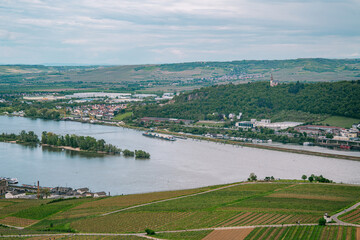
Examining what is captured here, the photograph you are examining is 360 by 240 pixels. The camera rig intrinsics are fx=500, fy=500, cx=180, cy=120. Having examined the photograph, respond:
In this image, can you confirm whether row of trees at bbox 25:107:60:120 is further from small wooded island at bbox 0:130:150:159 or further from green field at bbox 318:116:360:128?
green field at bbox 318:116:360:128

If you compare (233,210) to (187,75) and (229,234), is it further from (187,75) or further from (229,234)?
(187,75)

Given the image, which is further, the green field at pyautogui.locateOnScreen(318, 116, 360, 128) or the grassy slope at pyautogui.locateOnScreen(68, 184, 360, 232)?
the green field at pyautogui.locateOnScreen(318, 116, 360, 128)

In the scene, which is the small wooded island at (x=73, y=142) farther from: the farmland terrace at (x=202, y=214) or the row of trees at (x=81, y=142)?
the farmland terrace at (x=202, y=214)

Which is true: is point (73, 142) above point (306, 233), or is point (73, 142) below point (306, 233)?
below

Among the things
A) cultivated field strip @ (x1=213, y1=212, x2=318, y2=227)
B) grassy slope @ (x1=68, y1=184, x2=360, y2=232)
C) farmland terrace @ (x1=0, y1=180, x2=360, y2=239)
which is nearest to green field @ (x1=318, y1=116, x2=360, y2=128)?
farmland terrace @ (x1=0, y1=180, x2=360, y2=239)

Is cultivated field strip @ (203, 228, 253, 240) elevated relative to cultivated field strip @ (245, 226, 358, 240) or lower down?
lower down

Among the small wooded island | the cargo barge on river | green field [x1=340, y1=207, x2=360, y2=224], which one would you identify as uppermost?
green field [x1=340, y1=207, x2=360, y2=224]

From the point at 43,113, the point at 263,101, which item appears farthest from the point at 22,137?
the point at 263,101
